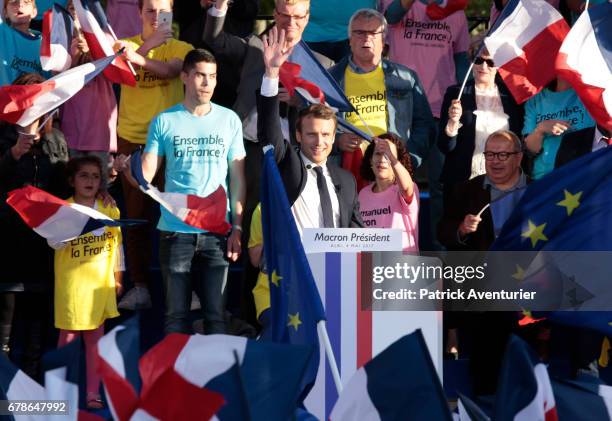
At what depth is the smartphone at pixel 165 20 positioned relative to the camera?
963 cm

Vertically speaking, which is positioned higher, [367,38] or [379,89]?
[367,38]

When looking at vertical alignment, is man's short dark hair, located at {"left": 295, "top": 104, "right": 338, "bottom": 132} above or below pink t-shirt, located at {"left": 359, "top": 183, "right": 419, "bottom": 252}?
above

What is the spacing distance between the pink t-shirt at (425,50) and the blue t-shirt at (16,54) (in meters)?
2.60

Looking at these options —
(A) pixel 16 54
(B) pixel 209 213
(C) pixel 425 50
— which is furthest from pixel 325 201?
(A) pixel 16 54

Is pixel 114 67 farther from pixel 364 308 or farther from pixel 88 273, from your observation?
pixel 364 308

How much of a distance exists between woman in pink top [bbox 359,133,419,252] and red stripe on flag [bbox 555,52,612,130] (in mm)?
1139

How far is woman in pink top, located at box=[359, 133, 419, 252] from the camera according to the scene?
9.07 meters

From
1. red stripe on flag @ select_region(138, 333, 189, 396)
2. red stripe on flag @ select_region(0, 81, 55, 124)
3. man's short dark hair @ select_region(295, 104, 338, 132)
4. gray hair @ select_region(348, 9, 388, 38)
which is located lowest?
red stripe on flag @ select_region(138, 333, 189, 396)

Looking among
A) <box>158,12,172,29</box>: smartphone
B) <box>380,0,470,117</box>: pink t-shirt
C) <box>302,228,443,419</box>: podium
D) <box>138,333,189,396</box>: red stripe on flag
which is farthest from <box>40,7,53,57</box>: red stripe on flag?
<box>138,333,189,396</box>: red stripe on flag

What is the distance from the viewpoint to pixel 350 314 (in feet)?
24.0

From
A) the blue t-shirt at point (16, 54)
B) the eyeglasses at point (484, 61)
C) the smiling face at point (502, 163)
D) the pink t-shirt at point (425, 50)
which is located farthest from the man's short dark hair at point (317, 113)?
the blue t-shirt at point (16, 54)

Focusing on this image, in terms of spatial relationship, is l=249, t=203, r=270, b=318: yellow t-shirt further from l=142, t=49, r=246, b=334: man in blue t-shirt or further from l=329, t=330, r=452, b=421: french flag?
l=329, t=330, r=452, b=421: french flag

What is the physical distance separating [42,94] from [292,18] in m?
1.73

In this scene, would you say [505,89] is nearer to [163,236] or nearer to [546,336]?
[546,336]
